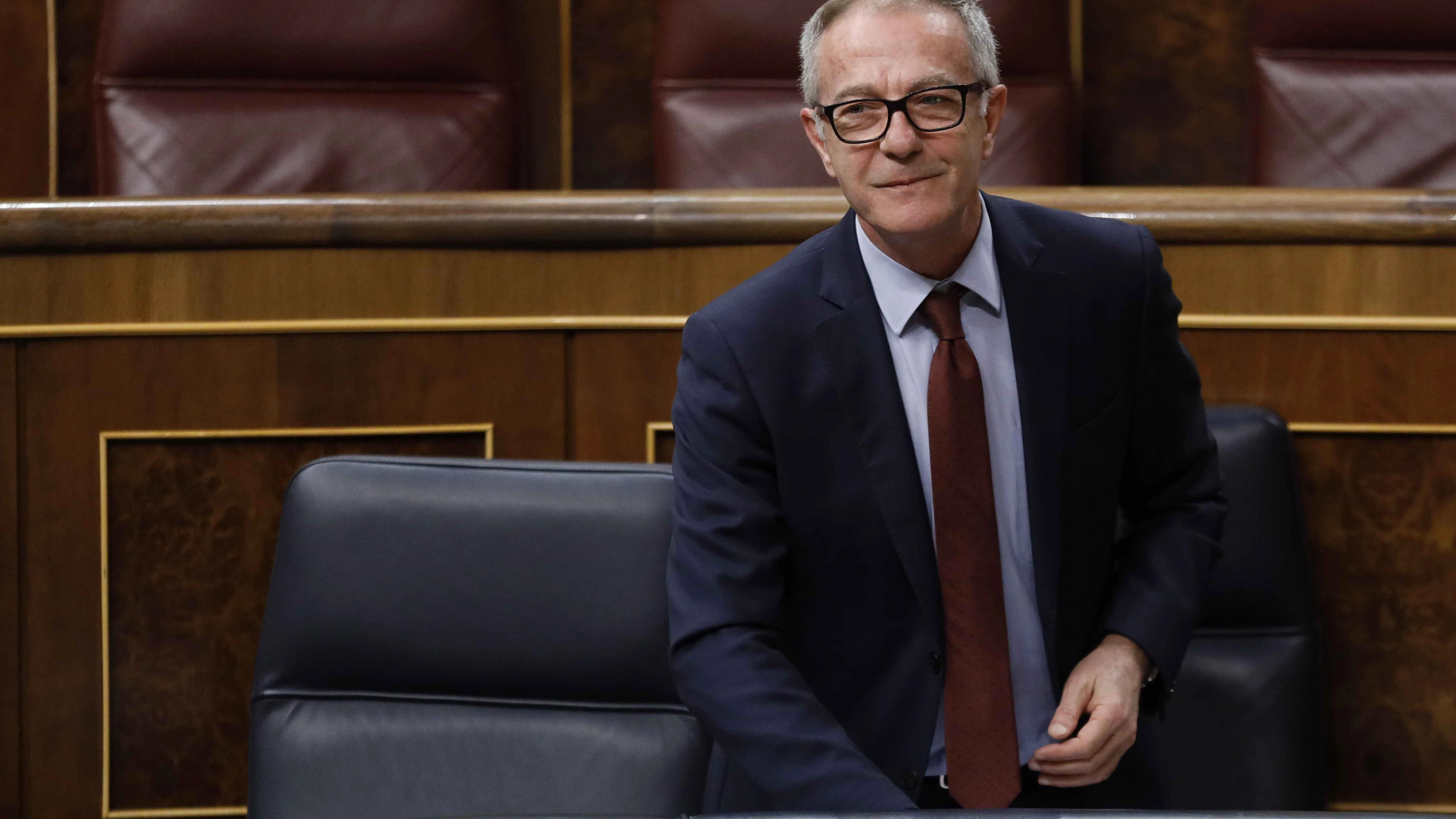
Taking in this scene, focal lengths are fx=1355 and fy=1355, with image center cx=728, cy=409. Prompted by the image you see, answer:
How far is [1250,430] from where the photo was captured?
65cm

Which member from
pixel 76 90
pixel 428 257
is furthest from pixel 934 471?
pixel 76 90

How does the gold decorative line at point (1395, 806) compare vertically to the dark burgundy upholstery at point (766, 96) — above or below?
below

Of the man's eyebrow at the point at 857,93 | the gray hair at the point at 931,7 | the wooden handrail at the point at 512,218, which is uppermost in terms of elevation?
the gray hair at the point at 931,7

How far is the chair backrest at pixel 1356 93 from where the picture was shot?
1.10 metres

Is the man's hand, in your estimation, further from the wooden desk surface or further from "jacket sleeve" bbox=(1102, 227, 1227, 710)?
the wooden desk surface

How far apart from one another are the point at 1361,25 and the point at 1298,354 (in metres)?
0.58

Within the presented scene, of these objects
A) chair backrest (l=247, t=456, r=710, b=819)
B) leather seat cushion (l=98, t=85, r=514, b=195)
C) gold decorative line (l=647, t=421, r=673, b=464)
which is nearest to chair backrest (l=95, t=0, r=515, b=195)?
leather seat cushion (l=98, t=85, r=514, b=195)

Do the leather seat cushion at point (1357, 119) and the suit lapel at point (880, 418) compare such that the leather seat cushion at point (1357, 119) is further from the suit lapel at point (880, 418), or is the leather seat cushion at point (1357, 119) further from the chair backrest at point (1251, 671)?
the suit lapel at point (880, 418)

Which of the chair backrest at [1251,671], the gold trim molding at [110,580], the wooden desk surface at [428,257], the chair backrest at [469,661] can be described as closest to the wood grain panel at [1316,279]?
the wooden desk surface at [428,257]

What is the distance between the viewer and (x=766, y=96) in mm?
1153

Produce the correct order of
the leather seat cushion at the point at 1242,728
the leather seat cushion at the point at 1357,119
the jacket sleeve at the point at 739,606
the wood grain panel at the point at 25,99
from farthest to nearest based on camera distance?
the wood grain panel at the point at 25,99
the leather seat cushion at the point at 1357,119
the leather seat cushion at the point at 1242,728
the jacket sleeve at the point at 739,606

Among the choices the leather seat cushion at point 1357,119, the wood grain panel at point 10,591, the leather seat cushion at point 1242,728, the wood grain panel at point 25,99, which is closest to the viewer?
the leather seat cushion at point 1242,728

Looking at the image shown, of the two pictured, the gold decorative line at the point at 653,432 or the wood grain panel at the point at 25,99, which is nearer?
the gold decorative line at the point at 653,432

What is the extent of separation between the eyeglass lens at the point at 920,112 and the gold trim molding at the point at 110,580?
0.35m
